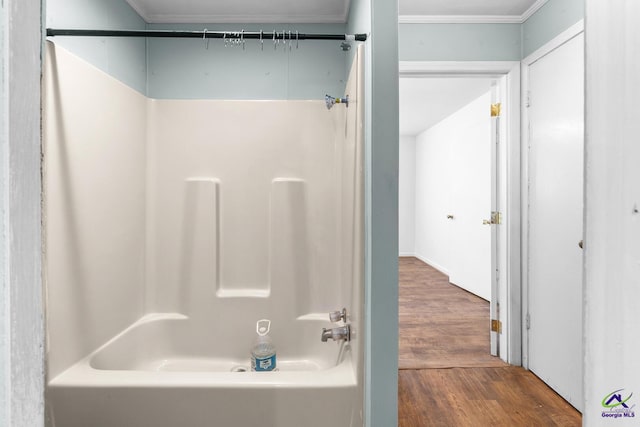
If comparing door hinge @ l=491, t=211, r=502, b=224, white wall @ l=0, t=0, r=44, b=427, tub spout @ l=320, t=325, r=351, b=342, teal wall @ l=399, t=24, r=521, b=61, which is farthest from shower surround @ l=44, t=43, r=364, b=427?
white wall @ l=0, t=0, r=44, b=427

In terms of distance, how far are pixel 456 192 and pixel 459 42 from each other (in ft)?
9.91

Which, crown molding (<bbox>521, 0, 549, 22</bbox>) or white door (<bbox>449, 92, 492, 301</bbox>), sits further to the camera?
white door (<bbox>449, 92, 492, 301</bbox>)

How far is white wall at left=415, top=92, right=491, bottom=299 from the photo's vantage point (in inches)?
163

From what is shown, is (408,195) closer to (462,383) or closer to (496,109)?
(496,109)

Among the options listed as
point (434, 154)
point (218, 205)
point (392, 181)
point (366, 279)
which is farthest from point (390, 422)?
point (434, 154)

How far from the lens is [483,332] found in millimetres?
2922

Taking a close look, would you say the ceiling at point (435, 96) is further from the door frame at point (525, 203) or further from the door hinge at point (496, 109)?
the door frame at point (525, 203)

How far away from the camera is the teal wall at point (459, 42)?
2303 mm

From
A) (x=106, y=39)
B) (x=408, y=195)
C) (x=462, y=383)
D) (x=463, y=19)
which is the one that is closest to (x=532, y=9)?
(x=463, y=19)

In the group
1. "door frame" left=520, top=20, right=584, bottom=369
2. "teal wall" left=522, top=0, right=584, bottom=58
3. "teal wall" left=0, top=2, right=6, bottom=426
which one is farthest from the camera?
"door frame" left=520, top=20, right=584, bottom=369

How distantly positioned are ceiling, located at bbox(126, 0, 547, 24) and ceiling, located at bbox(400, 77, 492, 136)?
720 millimetres

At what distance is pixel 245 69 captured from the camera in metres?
2.16

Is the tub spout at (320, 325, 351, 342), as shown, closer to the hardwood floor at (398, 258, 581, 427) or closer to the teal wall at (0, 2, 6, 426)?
the hardwood floor at (398, 258, 581, 427)

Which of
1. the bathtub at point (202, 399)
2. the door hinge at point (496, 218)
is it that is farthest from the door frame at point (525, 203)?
the bathtub at point (202, 399)
